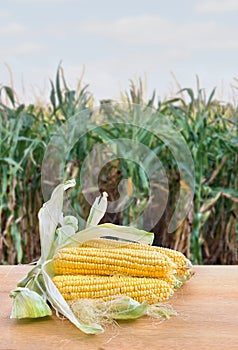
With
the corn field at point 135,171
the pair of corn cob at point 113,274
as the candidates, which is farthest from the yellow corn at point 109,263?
the corn field at point 135,171

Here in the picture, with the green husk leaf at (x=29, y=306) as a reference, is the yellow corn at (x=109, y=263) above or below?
above

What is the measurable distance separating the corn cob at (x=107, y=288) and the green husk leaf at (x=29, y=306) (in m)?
0.06

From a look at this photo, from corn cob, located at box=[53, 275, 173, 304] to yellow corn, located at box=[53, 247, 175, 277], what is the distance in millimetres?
12

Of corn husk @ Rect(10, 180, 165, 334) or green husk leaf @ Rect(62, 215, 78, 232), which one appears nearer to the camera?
corn husk @ Rect(10, 180, 165, 334)

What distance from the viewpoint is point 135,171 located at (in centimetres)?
239

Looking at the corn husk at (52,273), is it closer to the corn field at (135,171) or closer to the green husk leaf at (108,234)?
the green husk leaf at (108,234)

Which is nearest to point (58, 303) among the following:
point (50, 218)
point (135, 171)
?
point (50, 218)

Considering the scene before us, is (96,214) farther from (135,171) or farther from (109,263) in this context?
(135,171)

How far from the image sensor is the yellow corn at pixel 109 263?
102 cm

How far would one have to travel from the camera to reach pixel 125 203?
220cm

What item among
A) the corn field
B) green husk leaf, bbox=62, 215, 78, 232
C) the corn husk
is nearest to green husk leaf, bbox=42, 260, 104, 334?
the corn husk

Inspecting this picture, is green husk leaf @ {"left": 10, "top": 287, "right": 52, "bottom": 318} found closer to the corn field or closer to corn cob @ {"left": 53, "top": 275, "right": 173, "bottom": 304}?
corn cob @ {"left": 53, "top": 275, "right": 173, "bottom": 304}

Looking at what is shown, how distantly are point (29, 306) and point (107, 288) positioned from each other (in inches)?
5.3

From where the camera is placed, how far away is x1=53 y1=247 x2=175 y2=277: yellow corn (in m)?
1.02
